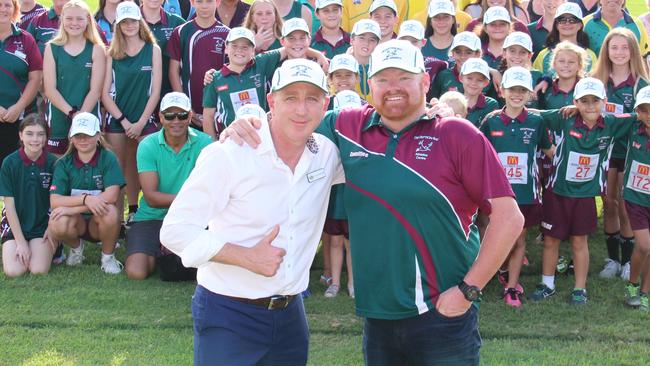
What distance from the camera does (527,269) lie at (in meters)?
8.52

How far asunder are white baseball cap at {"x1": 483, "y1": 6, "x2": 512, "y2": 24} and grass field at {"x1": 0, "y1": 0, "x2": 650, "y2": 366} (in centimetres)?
270

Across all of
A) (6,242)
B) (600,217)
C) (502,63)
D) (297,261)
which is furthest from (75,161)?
(600,217)

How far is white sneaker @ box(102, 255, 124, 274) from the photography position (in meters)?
8.33

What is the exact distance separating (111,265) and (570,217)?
13.7 ft

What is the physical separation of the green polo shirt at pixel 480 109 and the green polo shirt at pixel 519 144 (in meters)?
0.22

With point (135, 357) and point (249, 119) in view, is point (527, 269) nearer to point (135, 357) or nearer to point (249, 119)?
point (135, 357)

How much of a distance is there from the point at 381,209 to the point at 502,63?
519cm

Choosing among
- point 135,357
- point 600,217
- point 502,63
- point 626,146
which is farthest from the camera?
point 600,217

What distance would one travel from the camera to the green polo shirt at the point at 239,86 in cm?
862

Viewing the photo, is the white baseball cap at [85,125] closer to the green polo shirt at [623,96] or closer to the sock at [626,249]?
the green polo shirt at [623,96]

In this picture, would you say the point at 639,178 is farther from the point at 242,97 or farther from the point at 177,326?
the point at 177,326

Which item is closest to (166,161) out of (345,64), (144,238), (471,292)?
(144,238)

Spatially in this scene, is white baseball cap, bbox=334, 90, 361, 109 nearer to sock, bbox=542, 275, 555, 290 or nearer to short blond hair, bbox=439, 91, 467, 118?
short blond hair, bbox=439, 91, 467, 118

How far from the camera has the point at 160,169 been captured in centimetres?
847
